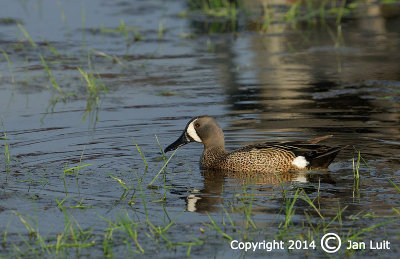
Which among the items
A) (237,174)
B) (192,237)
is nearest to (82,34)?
(237,174)

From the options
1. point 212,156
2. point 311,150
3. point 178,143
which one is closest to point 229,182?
point 212,156

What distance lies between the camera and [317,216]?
5918 mm

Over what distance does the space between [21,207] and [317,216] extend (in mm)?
2256

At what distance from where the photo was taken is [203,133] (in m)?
Answer: 8.27

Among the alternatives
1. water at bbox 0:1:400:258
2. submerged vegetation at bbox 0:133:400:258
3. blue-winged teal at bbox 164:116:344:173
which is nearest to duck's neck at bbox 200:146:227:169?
blue-winged teal at bbox 164:116:344:173

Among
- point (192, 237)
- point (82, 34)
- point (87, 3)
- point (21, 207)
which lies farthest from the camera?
point (87, 3)

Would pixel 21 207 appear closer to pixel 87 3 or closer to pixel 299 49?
pixel 299 49

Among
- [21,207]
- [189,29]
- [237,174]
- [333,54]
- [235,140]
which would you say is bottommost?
[21,207]

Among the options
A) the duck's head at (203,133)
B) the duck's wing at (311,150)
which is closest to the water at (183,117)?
the duck's wing at (311,150)

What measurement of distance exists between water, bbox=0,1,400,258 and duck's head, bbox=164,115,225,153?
0.24 m

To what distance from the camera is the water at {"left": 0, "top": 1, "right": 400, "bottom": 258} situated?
600cm

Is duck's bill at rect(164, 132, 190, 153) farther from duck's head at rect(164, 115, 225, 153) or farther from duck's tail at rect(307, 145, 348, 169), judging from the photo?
duck's tail at rect(307, 145, 348, 169)

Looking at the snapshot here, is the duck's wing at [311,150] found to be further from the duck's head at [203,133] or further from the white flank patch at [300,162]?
the duck's head at [203,133]

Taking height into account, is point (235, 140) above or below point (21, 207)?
above
